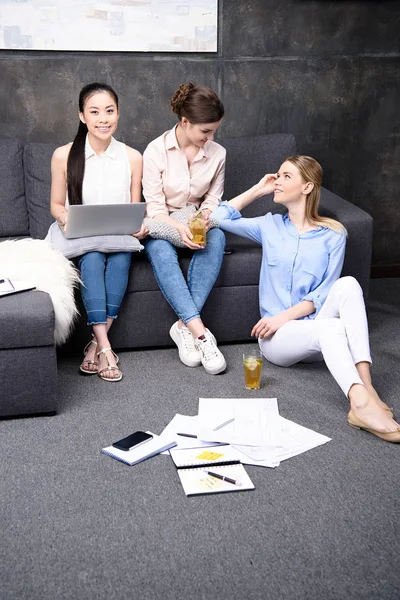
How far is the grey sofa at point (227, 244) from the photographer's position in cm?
325

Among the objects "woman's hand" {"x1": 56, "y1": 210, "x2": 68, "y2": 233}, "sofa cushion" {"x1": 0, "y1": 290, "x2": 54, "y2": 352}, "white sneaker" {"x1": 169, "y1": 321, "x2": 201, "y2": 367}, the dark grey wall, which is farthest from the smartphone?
the dark grey wall

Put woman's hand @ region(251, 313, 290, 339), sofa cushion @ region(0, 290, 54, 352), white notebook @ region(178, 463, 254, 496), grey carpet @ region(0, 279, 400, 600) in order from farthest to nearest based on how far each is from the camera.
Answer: woman's hand @ region(251, 313, 290, 339) < sofa cushion @ region(0, 290, 54, 352) < white notebook @ region(178, 463, 254, 496) < grey carpet @ region(0, 279, 400, 600)

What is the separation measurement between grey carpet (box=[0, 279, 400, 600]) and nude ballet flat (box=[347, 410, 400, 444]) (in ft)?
0.08

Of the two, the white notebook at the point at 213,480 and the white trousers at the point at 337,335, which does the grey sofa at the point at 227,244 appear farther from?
the white notebook at the point at 213,480

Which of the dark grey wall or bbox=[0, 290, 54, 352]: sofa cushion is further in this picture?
the dark grey wall

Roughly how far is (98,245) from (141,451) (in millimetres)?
997

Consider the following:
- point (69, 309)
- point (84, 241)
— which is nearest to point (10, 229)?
point (84, 241)

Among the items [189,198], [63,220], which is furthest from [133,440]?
[189,198]

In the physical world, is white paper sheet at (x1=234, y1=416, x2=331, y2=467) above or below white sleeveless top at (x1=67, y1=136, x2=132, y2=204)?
below

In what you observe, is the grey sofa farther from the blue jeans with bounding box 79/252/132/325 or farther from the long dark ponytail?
the long dark ponytail

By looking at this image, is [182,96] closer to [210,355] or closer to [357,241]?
[357,241]

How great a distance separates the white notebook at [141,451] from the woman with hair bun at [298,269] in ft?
2.21

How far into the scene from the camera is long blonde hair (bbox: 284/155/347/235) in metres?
3.02

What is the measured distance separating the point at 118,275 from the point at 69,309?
327 millimetres
